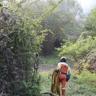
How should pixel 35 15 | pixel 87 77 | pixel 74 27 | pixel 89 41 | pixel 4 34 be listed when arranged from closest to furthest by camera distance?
pixel 4 34 → pixel 35 15 → pixel 87 77 → pixel 89 41 → pixel 74 27

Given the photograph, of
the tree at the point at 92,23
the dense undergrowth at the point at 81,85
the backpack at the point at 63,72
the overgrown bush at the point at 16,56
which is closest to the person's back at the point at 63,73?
the backpack at the point at 63,72

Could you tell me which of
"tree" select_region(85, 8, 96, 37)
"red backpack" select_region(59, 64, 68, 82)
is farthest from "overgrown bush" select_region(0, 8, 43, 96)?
"tree" select_region(85, 8, 96, 37)

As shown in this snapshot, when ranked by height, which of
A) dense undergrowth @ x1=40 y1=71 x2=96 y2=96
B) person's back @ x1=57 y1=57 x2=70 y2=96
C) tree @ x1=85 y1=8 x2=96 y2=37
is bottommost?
dense undergrowth @ x1=40 y1=71 x2=96 y2=96

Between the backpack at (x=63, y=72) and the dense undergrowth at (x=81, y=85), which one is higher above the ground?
the backpack at (x=63, y=72)

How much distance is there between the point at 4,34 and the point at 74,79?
29.4 ft

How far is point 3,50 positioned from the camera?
7.05 meters

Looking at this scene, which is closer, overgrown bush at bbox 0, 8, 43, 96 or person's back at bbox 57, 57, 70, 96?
overgrown bush at bbox 0, 8, 43, 96

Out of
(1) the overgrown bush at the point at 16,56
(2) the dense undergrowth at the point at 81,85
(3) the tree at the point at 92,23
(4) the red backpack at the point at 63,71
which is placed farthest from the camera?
(3) the tree at the point at 92,23

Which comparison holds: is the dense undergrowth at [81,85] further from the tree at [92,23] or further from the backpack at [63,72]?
the tree at [92,23]

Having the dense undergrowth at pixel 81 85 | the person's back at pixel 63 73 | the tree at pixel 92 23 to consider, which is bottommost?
the dense undergrowth at pixel 81 85

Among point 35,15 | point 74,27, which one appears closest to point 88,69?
point 35,15

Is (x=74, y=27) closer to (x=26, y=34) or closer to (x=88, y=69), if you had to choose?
(x=88, y=69)

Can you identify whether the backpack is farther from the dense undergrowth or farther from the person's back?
the dense undergrowth

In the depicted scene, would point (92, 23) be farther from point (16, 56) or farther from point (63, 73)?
point (16, 56)
